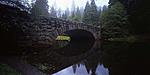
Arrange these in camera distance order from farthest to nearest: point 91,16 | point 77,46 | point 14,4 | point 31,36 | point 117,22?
point 91,16
point 117,22
point 77,46
point 31,36
point 14,4

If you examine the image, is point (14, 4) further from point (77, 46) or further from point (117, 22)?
point (117, 22)

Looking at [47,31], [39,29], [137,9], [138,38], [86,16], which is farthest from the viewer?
[86,16]

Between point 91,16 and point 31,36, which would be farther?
point 91,16

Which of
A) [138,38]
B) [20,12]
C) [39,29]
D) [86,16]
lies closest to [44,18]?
[39,29]

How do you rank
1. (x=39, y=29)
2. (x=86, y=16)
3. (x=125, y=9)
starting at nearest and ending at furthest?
(x=39, y=29) < (x=125, y=9) < (x=86, y=16)

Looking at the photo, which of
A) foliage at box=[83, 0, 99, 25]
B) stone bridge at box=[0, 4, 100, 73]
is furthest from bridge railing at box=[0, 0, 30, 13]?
foliage at box=[83, 0, 99, 25]

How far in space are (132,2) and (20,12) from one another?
80.6 feet

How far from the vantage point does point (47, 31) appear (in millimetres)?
25047

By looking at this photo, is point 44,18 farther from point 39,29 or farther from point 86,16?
point 86,16

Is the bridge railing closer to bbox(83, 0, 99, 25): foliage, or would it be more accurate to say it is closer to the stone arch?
the stone arch

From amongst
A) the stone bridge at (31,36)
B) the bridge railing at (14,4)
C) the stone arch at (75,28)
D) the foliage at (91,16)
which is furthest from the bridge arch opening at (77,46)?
the foliage at (91,16)

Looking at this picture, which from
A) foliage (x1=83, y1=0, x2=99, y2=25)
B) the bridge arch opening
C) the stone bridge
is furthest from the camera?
foliage (x1=83, y1=0, x2=99, y2=25)

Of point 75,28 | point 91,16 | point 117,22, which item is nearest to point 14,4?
point 75,28

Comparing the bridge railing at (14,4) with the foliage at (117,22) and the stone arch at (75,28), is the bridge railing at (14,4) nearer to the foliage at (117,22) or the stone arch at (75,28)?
the stone arch at (75,28)
